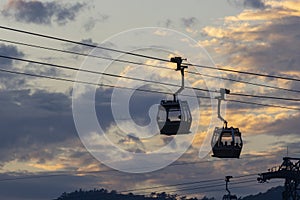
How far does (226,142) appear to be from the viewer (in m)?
80.8

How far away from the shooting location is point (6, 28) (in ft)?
171

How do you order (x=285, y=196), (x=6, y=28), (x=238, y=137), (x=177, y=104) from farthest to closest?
(x=285, y=196)
(x=238, y=137)
(x=177, y=104)
(x=6, y=28)

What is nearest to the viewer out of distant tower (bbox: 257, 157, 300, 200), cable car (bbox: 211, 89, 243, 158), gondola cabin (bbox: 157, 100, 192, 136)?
gondola cabin (bbox: 157, 100, 192, 136)

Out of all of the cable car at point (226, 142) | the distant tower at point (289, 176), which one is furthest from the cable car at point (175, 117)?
the distant tower at point (289, 176)

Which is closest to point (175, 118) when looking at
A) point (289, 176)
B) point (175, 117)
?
point (175, 117)

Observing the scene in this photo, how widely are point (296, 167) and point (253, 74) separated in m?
66.4

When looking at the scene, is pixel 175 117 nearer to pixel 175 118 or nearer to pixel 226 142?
pixel 175 118

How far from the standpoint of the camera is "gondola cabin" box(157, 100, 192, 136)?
7306cm

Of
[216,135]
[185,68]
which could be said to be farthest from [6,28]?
[216,135]

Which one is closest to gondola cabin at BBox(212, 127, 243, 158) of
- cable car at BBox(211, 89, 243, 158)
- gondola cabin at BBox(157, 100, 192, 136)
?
cable car at BBox(211, 89, 243, 158)

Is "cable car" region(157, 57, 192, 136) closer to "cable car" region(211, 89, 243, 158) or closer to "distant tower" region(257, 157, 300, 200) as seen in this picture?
"cable car" region(211, 89, 243, 158)

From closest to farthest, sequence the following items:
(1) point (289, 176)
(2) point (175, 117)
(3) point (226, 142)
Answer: (2) point (175, 117) → (3) point (226, 142) → (1) point (289, 176)

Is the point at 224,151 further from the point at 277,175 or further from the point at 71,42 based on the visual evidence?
the point at 277,175

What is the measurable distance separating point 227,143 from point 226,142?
146 mm
